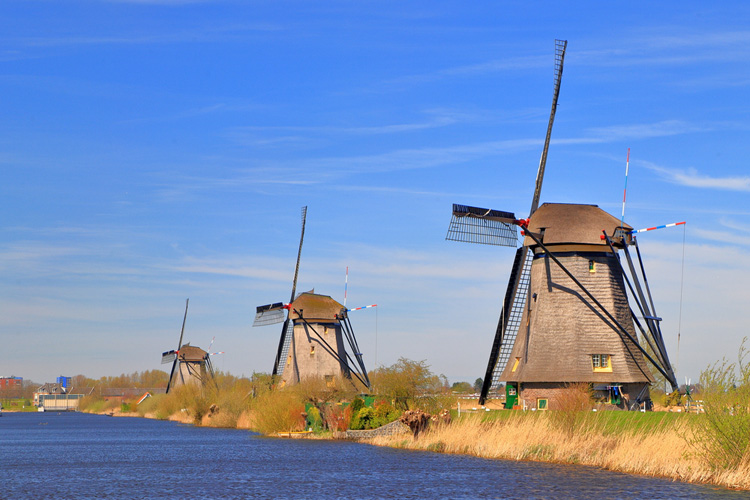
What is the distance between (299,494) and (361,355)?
36601 mm

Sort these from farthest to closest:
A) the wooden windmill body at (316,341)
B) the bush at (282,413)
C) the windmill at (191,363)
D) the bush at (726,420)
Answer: the windmill at (191,363), the wooden windmill body at (316,341), the bush at (282,413), the bush at (726,420)

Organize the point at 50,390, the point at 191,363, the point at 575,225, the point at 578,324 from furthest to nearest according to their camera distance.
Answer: the point at 50,390 < the point at 191,363 < the point at 575,225 < the point at 578,324

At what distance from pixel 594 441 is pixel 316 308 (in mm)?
33370

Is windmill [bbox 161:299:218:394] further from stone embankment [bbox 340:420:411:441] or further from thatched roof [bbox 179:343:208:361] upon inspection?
stone embankment [bbox 340:420:411:441]

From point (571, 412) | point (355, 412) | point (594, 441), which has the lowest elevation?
point (594, 441)

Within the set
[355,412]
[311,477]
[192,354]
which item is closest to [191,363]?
[192,354]

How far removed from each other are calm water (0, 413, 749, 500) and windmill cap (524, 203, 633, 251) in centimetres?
929

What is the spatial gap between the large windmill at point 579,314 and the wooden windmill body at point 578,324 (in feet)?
0.12

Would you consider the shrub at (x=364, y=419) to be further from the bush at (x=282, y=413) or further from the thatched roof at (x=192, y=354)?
the thatched roof at (x=192, y=354)

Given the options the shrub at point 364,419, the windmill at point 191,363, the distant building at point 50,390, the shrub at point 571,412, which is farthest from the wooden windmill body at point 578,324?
the distant building at point 50,390

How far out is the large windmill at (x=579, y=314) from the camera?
108ft

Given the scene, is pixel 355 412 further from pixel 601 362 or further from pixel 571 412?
pixel 571 412

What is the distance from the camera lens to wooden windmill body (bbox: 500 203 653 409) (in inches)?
1298

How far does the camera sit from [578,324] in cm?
3341
